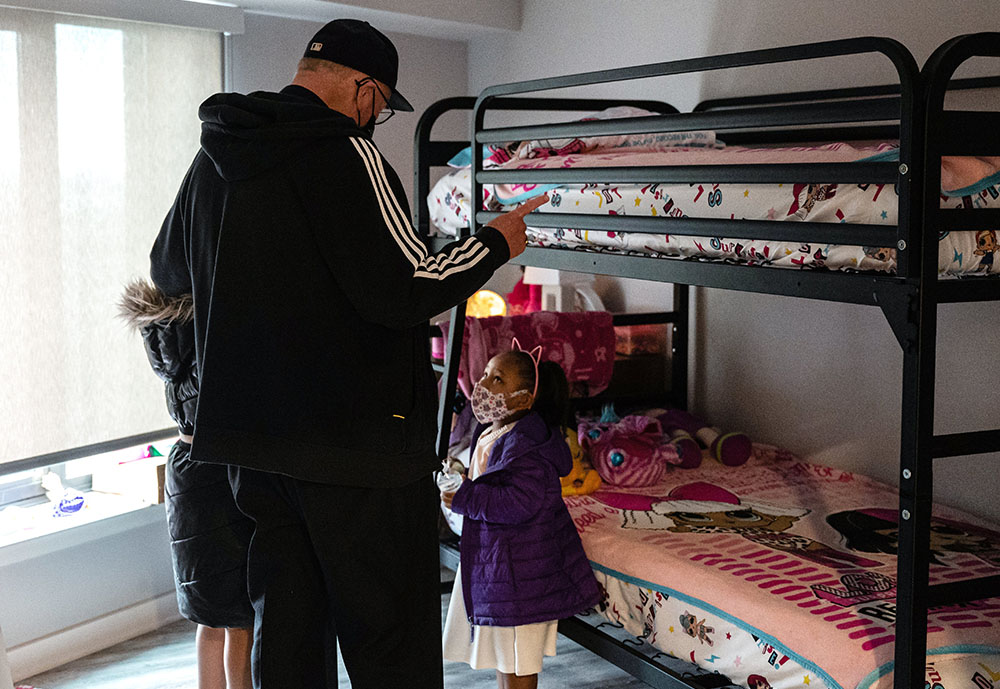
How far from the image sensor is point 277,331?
70.4 inches

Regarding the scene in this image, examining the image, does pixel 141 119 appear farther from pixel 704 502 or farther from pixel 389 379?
pixel 704 502

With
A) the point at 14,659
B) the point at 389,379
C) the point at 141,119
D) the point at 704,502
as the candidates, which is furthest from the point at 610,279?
the point at 14,659

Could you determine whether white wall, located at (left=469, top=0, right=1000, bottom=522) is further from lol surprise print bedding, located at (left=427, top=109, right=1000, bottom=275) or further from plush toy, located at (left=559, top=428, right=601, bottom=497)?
plush toy, located at (left=559, top=428, right=601, bottom=497)

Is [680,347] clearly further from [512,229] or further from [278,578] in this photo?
[278,578]

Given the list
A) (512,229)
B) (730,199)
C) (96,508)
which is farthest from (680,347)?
(96,508)

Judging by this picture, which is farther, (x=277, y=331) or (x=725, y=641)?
(x=725, y=641)

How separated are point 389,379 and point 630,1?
83.7 inches

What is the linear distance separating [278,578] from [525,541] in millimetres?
634

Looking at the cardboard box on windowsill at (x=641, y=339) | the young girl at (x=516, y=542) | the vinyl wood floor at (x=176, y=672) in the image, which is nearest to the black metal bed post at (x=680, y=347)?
the cardboard box on windowsill at (x=641, y=339)

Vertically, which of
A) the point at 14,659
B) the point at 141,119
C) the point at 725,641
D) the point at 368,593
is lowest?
the point at 14,659

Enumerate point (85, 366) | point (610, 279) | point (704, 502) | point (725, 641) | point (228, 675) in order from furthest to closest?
point (610, 279) < point (85, 366) < point (704, 502) < point (228, 675) < point (725, 641)

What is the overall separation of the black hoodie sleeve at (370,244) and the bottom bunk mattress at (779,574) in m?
0.85

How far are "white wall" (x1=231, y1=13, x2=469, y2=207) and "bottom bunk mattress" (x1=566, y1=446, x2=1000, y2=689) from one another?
5.74ft

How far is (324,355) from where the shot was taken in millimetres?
1800
